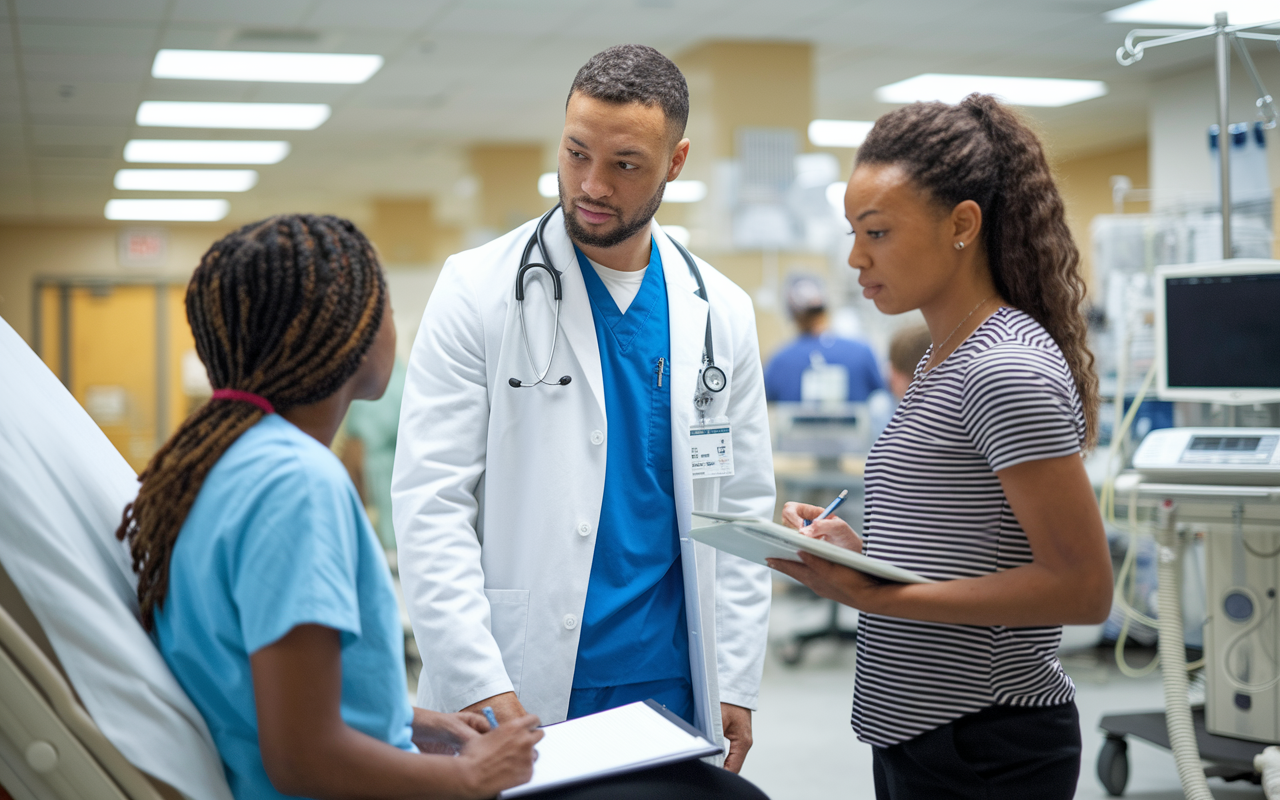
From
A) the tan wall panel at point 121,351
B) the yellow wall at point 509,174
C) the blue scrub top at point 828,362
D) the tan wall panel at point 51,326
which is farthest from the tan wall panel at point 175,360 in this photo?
the blue scrub top at point 828,362

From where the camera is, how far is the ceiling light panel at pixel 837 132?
8578 mm

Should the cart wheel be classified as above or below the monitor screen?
below

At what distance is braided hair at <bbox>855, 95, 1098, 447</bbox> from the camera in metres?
1.20

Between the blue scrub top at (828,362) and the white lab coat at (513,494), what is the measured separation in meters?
3.60

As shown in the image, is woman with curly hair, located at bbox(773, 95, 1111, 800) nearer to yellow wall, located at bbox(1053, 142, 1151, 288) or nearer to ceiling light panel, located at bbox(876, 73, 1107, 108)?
ceiling light panel, located at bbox(876, 73, 1107, 108)

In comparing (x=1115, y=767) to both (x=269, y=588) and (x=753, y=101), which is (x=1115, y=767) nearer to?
(x=269, y=588)

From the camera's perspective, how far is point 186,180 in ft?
33.0

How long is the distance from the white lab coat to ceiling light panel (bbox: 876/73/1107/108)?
242 inches

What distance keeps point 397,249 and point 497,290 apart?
11314 millimetres

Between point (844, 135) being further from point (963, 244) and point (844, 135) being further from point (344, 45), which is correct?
point (963, 244)

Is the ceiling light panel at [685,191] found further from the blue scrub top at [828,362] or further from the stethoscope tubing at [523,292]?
the stethoscope tubing at [523,292]

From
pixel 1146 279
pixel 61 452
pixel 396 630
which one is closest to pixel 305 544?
pixel 396 630

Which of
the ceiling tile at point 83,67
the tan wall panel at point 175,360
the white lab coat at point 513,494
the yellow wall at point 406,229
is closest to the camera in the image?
the white lab coat at point 513,494

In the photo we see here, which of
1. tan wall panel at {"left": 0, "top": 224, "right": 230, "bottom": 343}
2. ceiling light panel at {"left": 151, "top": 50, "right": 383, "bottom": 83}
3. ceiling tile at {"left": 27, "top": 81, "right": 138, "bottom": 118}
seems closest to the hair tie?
ceiling light panel at {"left": 151, "top": 50, "right": 383, "bottom": 83}
